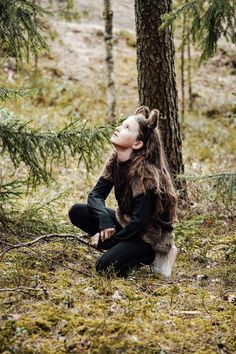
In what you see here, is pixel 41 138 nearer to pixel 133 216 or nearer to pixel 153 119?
pixel 153 119

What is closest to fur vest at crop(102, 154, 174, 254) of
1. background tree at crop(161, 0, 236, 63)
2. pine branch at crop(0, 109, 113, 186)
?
pine branch at crop(0, 109, 113, 186)

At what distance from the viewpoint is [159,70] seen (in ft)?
25.5

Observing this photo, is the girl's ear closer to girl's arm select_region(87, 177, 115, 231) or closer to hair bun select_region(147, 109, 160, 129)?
hair bun select_region(147, 109, 160, 129)

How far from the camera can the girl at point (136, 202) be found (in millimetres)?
5203

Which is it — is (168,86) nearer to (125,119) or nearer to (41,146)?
(125,119)

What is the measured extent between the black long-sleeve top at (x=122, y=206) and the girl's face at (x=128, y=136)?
200mm

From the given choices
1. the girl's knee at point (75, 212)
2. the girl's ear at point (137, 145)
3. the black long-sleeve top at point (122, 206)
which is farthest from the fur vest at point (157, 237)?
A: the girl's knee at point (75, 212)

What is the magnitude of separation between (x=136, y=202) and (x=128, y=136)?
2.45ft

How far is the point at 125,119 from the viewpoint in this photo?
5.85 m

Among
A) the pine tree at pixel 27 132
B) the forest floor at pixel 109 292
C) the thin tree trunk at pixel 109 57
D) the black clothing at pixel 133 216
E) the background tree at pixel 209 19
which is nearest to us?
the forest floor at pixel 109 292

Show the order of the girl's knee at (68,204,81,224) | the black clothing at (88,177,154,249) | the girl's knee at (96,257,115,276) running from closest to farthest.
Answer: the girl's knee at (96,257,115,276) < the black clothing at (88,177,154,249) < the girl's knee at (68,204,81,224)

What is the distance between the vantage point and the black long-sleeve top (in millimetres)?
5188

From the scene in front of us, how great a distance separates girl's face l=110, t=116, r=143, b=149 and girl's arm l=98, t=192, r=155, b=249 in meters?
0.60

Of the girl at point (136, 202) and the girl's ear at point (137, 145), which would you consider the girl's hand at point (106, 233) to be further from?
the girl's ear at point (137, 145)
